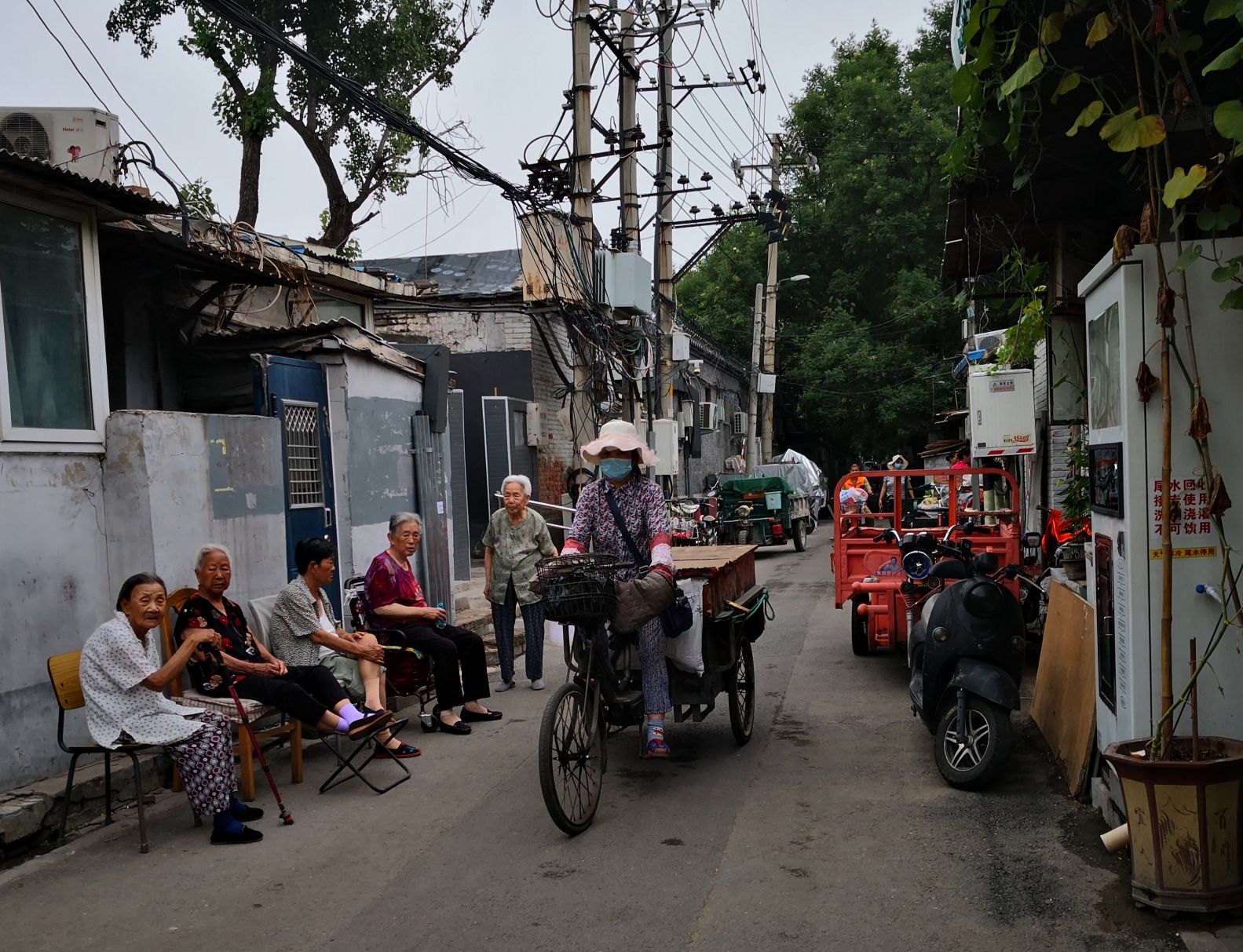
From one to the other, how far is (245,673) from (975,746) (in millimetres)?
4019

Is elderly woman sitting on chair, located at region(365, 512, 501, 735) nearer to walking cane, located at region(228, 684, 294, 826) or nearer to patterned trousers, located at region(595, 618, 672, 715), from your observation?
walking cane, located at region(228, 684, 294, 826)

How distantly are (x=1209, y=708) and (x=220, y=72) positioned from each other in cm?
1608

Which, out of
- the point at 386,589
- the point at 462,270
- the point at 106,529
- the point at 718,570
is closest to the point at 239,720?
the point at 386,589

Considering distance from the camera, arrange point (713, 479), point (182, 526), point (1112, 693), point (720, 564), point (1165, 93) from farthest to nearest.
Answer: point (713, 479) → point (182, 526) → point (720, 564) → point (1112, 693) → point (1165, 93)

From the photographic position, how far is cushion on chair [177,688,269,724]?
612cm

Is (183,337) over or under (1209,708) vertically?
over

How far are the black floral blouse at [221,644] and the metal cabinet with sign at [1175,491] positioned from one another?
450 centimetres

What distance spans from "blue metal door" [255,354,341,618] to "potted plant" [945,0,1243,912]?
6.36 meters

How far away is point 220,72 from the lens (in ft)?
53.9

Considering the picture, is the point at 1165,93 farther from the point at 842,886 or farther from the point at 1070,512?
the point at 1070,512

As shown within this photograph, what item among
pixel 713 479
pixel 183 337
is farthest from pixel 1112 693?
pixel 713 479

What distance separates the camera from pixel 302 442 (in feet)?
33.4

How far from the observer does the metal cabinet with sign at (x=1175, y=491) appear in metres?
4.41

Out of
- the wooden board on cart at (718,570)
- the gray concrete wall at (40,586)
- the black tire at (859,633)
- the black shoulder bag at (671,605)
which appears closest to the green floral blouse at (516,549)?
the wooden board on cart at (718,570)
